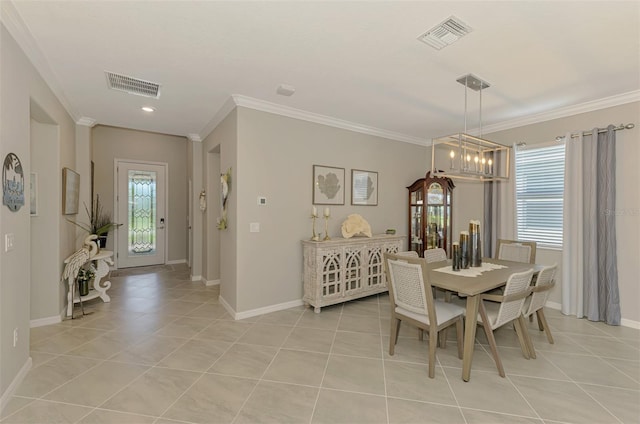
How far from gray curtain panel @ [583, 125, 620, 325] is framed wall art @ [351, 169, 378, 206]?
2.56 metres

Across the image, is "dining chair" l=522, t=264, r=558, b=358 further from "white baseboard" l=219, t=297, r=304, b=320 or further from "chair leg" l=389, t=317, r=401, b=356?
"white baseboard" l=219, t=297, r=304, b=320

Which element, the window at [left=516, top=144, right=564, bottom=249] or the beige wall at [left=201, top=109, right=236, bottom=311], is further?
the window at [left=516, top=144, right=564, bottom=249]

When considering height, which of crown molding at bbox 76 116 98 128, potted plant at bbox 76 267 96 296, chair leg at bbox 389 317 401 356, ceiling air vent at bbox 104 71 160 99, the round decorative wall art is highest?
ceiling air vent at bbox 104 71 160 99

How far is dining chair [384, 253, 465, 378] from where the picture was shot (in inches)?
87.9

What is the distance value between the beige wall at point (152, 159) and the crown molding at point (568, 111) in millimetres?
5944

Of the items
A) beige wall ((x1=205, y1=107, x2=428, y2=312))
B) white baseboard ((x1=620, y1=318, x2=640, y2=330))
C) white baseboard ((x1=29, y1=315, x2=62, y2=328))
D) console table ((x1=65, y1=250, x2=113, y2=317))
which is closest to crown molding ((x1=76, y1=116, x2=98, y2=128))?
console table ((x1=65, y1=250, x2=113, y2=317))

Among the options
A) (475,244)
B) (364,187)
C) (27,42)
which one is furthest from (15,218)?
(475,244)

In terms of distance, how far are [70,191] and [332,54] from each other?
11.6 ft

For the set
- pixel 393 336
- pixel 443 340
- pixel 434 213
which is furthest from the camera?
pixel 434 213

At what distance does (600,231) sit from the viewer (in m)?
3.34

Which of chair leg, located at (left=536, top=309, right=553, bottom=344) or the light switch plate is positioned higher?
the light switch plate

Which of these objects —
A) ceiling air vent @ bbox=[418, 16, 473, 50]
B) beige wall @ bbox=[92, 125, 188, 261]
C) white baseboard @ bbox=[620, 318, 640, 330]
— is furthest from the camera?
beige wall @ bbox=[92, 125, 188, 261]

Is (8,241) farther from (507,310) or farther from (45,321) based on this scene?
(507,310)

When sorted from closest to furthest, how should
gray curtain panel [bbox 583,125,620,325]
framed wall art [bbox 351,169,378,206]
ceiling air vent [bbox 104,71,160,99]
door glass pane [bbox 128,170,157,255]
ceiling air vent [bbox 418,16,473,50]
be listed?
ceiling air vent [bbox 418,16,473,50] → ceiling air vent [bbox 104,71,160,99] → gray curtain panel [bbox 583,125,620,325] → framed wall art [bbox 351,169,378,206] → door glass pane [bbox 128,170,157,255]
